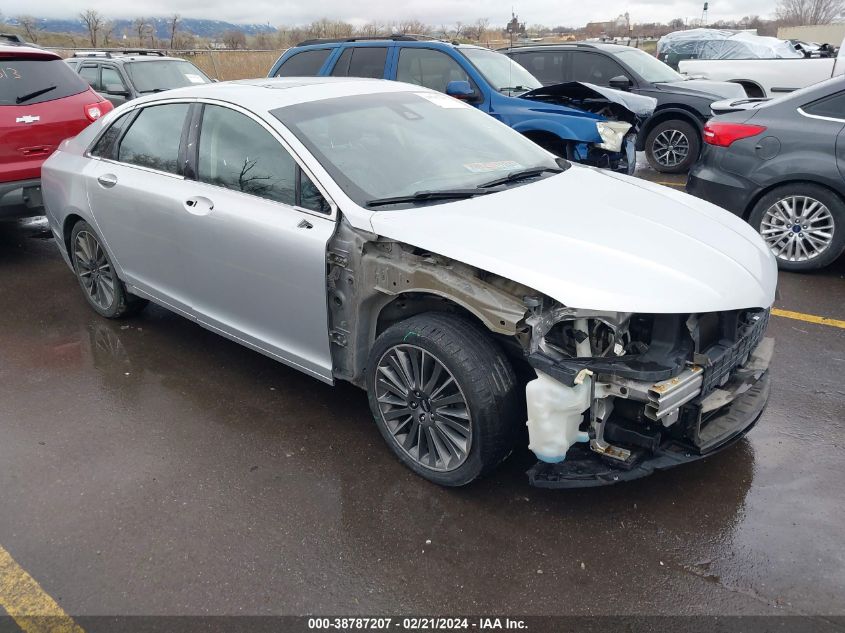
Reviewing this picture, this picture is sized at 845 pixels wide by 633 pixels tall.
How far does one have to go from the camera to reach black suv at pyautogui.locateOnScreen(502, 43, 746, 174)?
9211mm

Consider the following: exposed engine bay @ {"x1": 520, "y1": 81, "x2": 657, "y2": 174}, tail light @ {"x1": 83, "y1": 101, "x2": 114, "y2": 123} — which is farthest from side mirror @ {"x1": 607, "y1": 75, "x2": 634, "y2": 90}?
tail light @ {"x1": 83, "y1": 101, "x2": 114, "y2": 123}

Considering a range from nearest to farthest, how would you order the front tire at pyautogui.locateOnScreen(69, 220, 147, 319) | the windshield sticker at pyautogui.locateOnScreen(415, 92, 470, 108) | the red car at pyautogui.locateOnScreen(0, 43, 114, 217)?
the windshield sticker at pyautogui.locateOnScreen(415, 92, 470, 108), the front tire at pyautogui.locateOnScreen(69, 220, 147, 319), the red car at pyautogui.locateOnScreen(0, 43, 114, 217)

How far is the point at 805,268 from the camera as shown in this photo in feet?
18.1

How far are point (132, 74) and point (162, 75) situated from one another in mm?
504

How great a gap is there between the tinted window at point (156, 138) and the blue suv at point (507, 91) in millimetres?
3621

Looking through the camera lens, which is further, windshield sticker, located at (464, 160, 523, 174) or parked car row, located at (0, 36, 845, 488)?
windshield sticker, located at (464, 160, 523, 174)

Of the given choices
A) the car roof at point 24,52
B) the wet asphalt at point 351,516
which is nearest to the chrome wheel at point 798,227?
the wet asphalt at point 351,516

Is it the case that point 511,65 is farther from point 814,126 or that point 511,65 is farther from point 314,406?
point 314,406

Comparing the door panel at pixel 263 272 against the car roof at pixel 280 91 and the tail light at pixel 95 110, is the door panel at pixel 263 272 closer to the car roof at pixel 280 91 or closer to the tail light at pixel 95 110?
the car roof at pixel 280 91

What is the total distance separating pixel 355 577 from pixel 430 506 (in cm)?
50

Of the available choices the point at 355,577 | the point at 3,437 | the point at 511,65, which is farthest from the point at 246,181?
the point at 511,65

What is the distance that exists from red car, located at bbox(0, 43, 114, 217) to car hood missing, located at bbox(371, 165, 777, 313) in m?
4.73

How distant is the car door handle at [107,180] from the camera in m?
4.39

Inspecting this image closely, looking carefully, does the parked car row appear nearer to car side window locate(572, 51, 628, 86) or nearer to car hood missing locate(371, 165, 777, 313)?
car hood missing locate(371, 165, 777, 313)
